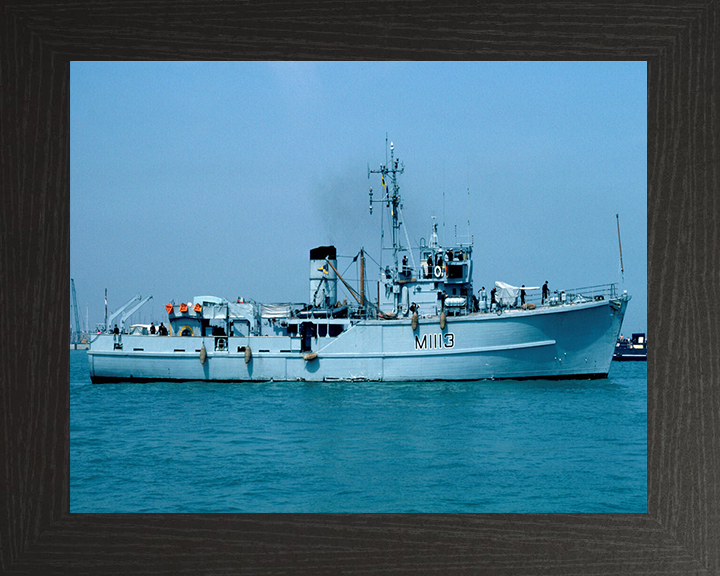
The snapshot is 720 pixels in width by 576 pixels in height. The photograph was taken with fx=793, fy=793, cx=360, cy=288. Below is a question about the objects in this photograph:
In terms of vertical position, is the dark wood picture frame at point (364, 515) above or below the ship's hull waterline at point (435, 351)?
above

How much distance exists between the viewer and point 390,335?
17953 mm

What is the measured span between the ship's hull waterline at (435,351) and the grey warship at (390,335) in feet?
0.08

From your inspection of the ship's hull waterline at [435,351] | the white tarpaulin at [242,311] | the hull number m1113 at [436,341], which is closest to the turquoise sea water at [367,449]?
the ship's hull waterline at [435,351]

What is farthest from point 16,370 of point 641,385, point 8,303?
point 641,385

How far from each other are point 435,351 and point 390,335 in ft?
3.66

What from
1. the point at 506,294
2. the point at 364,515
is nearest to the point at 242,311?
the point at 506,294

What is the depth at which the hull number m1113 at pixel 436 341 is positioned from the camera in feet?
57.4

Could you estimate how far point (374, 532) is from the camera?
2422 millimetres

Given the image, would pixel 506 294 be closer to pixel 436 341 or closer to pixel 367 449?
pixel 436 341

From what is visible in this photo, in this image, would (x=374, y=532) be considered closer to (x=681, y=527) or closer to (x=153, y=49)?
(x=681, y=527)

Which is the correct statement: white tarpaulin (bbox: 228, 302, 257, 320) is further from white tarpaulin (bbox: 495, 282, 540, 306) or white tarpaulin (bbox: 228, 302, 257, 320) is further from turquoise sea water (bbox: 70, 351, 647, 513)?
white tarpaulin (bbox: 495, 282, 540, 306)

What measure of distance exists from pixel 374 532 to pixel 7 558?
1132 millimetres

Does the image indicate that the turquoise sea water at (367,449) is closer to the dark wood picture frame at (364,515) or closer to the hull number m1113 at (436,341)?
the hull number m1113 at (436,341)

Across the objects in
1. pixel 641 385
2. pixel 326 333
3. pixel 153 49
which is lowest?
pixel 641 385
